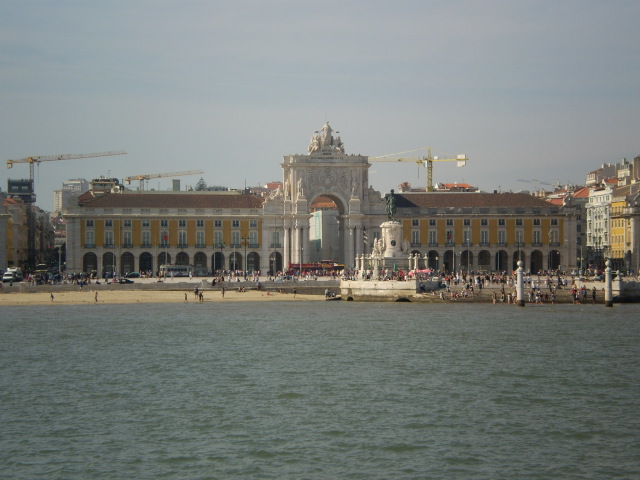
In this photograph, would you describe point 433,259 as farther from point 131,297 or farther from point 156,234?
point 131,297

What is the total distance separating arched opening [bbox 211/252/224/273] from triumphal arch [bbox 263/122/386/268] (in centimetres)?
474

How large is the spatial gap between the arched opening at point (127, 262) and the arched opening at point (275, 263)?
41.8 feet

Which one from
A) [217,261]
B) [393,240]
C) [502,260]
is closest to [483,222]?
[502,260]

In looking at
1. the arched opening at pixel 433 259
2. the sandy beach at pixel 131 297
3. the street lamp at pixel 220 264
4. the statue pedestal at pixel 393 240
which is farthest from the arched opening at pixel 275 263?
the statue pedestal at pixel 393 240

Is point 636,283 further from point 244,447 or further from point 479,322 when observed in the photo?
point 244,447

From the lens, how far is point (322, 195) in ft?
373

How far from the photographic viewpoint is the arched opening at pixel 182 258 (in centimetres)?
11100


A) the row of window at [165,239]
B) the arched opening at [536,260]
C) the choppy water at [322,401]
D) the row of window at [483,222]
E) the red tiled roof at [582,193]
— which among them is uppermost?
the red tiled roof at [582,193]

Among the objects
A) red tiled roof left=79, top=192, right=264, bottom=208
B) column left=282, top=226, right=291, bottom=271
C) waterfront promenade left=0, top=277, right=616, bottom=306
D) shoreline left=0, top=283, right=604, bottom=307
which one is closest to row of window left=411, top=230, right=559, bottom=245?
column left=282, top=226, right=291, bottom=271

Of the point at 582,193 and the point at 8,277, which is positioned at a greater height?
the point at 582,193

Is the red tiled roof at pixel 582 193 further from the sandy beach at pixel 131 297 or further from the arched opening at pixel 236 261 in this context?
the sandy beach at pixel 131 297

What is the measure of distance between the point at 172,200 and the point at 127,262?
7252 mm

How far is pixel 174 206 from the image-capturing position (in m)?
111

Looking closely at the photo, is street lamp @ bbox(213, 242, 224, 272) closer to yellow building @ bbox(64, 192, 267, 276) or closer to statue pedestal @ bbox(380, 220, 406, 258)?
yellow building @ bbox(64, 192, 267, 276)
